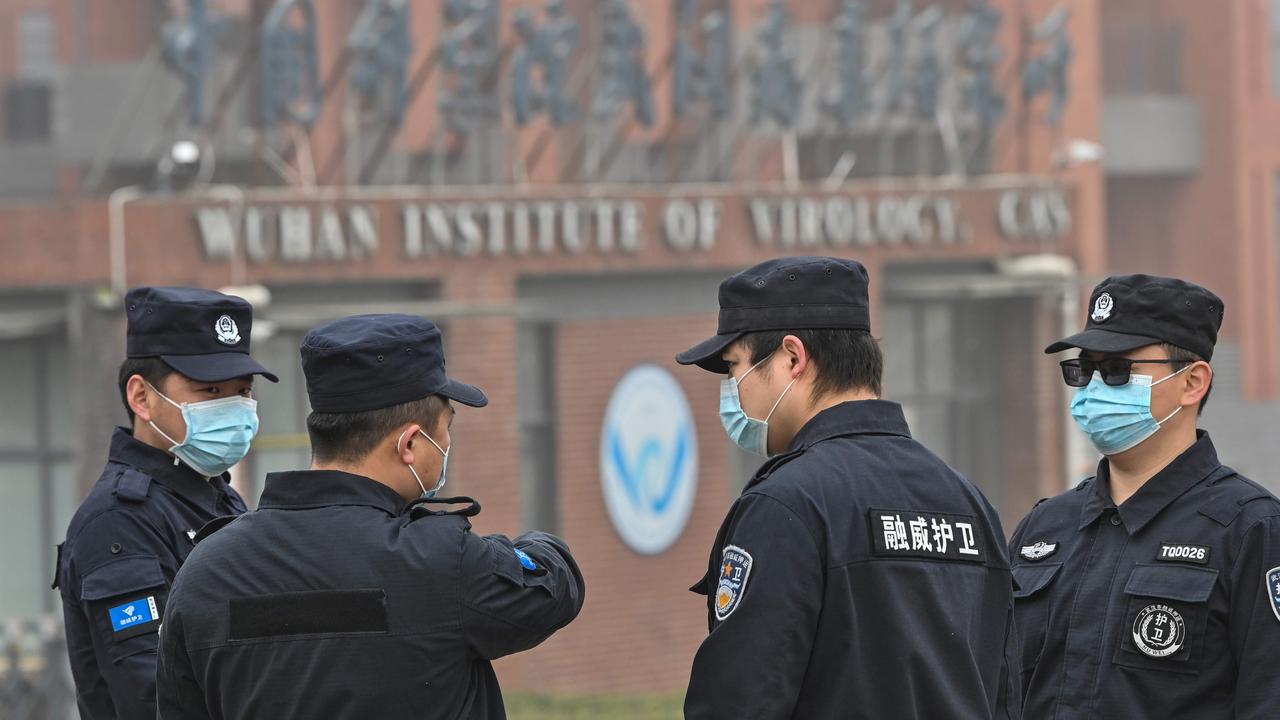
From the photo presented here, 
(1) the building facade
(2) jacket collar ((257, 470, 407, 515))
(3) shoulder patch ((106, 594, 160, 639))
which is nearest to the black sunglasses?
(2) jacket collar ((257, 470, 407, 515))

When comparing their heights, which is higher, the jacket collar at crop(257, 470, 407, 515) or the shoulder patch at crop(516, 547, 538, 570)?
the jacket collar at crop(257, 470, 407, 515)

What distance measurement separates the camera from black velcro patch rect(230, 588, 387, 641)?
123 inches

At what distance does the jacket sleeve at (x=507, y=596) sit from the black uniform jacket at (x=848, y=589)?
11.0 inches

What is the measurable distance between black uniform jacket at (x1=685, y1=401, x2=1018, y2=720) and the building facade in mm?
9401

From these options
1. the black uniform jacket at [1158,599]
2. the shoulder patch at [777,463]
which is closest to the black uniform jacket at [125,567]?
the shoulder patch at [777,463]

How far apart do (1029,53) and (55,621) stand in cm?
1119

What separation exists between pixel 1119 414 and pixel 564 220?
10306 millimetres

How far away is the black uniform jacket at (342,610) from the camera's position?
313 centimetres

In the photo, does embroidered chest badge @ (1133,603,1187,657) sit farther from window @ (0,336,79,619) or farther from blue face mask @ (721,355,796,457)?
window @ (0,336,79,619)

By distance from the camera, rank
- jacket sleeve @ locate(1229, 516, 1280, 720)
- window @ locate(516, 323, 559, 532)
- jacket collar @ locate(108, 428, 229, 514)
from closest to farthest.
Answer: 1. jacket sleeve @ locate(1229, 516, 1280, 720)
2. jacket collar @ locate(108, 428, 229, 514)
3. window @ locate(516, 323, 559, 532)

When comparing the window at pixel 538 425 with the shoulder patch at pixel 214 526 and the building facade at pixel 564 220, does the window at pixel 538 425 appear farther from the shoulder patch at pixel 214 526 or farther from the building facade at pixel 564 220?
the shoulder patch at pixel 214 526

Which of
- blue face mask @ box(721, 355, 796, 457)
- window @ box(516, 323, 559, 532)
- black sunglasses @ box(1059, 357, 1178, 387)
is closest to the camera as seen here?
blue face mask @ box(721, 355, 796, 457)

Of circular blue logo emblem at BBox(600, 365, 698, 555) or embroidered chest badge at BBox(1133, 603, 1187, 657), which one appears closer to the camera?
embroidered chest badge at BBox(1133, 603, 1187, 657)

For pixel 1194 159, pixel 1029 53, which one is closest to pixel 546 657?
pixel 1029 53
